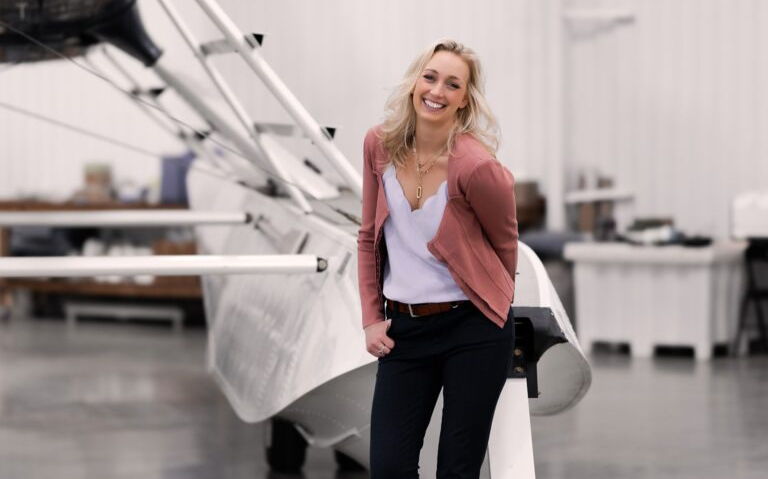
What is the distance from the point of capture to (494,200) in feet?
10.1

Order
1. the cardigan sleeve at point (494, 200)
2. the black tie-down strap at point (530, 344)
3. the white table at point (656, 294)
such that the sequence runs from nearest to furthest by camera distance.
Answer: the cardigan sleeve at point (494, 200) < the black tie-down strap at point (530, 344) < the white table at point (656, 294)

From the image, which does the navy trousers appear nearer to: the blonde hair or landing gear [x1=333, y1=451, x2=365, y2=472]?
the blonde hair

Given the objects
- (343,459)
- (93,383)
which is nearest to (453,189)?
(343,459)

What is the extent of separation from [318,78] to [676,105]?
2.85 m

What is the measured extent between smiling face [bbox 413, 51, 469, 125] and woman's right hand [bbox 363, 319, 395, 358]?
495 millimetres

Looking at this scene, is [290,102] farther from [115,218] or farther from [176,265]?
[115,218]

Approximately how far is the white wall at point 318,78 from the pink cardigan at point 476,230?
4764 mm

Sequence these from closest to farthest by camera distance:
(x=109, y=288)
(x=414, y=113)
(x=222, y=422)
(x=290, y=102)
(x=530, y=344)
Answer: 1. (x=414, y=113)
2. (x=530, y=344)
3. (x=290, y=102)
4. (x=222, y=422)
5. (x=109, y=288)

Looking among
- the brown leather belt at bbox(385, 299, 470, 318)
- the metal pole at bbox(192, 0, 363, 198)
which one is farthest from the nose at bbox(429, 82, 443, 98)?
the metal pole at bbox(192, 0, 363, 198)

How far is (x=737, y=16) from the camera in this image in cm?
1027

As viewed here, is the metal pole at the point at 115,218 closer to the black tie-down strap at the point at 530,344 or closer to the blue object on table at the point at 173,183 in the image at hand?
the black tie-down strap at the point at 530,344

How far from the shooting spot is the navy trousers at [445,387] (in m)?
3.10

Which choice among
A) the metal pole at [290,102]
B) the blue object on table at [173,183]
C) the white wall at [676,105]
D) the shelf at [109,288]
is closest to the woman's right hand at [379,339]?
the metal pole at [290,102]

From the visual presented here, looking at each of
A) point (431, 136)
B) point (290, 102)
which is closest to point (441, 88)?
point (431, 136)
